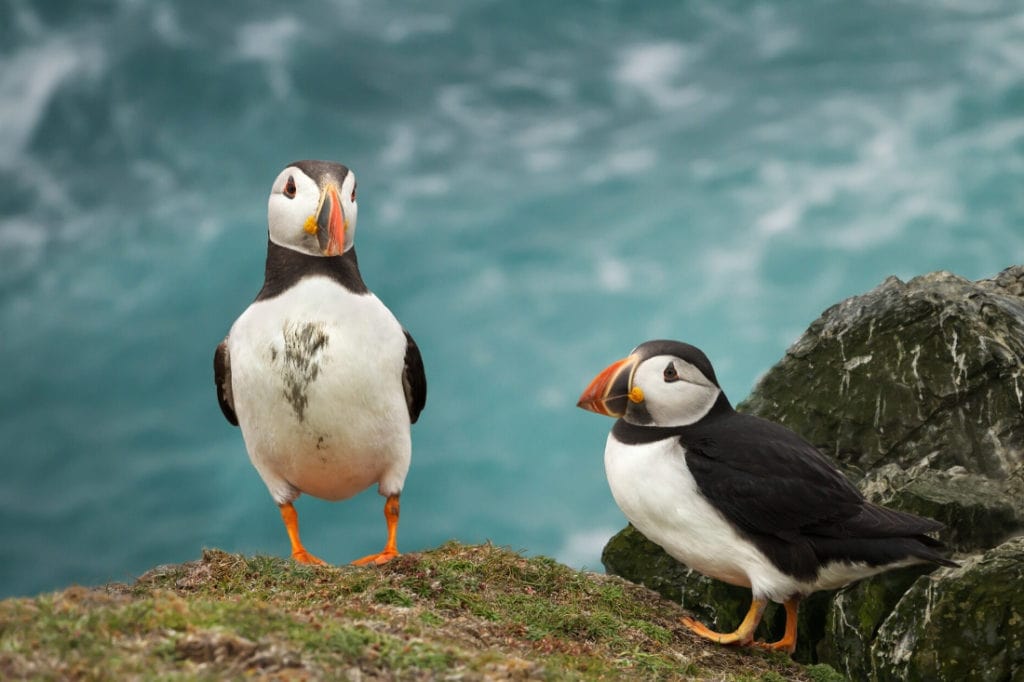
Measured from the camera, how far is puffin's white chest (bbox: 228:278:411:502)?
26.7ft

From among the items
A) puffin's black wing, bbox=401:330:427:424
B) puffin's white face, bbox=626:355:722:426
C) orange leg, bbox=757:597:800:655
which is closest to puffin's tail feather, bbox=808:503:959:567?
orange leg, bbox=757:597:800:655

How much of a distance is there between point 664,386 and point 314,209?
2622mm

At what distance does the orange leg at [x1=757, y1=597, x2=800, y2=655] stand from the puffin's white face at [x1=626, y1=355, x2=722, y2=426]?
4.77 feet

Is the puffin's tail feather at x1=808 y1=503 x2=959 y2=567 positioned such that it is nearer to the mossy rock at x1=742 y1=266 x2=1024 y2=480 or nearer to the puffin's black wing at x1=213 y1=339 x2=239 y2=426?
the mossy rock at x1=742 y1=266 x2=1024 y2=480

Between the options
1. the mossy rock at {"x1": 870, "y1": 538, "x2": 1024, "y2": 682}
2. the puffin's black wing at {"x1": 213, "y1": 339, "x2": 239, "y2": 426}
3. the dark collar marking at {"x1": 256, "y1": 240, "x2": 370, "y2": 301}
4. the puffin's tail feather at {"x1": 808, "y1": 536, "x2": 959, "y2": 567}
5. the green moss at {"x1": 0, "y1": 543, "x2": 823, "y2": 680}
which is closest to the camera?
the green moss at {"x1": 0, "y1": 543, "x2": 823, "y2": 680}

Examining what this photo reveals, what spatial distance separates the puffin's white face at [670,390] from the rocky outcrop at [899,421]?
1661mm

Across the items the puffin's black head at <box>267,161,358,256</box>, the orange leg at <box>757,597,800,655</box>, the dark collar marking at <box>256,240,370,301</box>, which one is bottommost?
the orange leg at <box>757,597,800,655</box>

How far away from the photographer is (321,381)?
26.7 ft

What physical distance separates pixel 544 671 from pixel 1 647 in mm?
2462

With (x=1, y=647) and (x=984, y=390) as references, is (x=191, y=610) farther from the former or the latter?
(x=984, y=390)

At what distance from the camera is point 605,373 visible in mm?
8289

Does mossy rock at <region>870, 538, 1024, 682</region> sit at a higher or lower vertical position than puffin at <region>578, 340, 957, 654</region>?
lower

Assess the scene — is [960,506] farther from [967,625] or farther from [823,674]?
[823,674]

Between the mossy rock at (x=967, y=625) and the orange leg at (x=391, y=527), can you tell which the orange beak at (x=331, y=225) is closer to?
the orange leg at (x=391, y=527)
